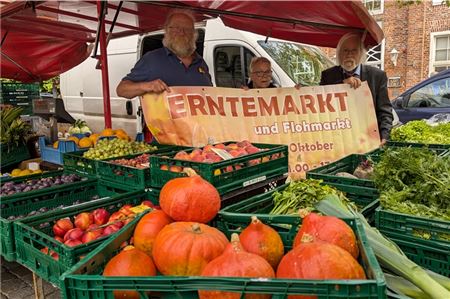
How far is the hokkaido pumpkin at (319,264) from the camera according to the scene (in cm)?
113

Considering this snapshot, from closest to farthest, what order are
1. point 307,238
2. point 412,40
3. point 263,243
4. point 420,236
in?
point 307,238
point 263,243
point 420,236
point 412,40

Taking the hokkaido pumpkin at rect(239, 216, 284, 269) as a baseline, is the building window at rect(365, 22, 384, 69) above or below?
above

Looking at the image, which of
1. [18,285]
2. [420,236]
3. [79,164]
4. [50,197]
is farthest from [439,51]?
[18,285]

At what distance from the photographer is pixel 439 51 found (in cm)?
1769

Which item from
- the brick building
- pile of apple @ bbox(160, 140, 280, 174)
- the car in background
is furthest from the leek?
the brick building

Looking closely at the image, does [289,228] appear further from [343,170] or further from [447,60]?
[447,60]

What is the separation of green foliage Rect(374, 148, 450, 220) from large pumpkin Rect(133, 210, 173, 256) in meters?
1.12

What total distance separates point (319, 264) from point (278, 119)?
9.41ft

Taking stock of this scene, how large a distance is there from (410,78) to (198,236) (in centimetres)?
1896

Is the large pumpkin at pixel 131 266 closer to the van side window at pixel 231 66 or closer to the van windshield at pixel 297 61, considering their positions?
the van windshield at pixel 297 61

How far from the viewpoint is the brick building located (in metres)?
17.4

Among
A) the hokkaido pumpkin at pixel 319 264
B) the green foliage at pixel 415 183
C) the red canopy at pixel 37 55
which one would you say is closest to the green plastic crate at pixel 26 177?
the green foliage at pixel 415 183

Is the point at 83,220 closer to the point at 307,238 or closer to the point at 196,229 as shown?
the point at 196,229

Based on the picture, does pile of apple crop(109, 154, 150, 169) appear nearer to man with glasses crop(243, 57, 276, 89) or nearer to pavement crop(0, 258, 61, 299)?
pavement crop(0, 258, 61, 299)
